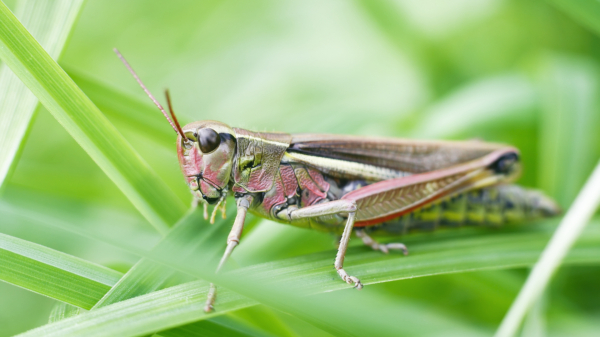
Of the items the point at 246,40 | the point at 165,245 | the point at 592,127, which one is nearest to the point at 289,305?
the point at 165,245

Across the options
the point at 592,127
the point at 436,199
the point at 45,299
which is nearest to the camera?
the point at 436,199

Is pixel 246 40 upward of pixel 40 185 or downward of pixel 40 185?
upward

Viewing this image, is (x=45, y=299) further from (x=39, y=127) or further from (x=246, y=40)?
(x=246, y=40)

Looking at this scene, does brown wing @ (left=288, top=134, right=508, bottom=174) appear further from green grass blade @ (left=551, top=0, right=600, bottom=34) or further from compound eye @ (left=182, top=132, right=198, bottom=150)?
green grass blade @ (left=551, top=0, right=600, bottom=34)

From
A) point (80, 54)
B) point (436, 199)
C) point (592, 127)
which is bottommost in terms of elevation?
point (436, 199)

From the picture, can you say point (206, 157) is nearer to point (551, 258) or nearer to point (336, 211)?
point (336, 211)

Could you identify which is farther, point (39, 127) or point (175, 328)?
point (39, 127)

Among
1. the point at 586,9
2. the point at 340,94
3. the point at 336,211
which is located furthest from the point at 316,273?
the point at 340,94

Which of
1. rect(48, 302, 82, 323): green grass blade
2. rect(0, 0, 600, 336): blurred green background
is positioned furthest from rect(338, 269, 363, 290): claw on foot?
rect(48, 302, 82, 323): green grass blade
